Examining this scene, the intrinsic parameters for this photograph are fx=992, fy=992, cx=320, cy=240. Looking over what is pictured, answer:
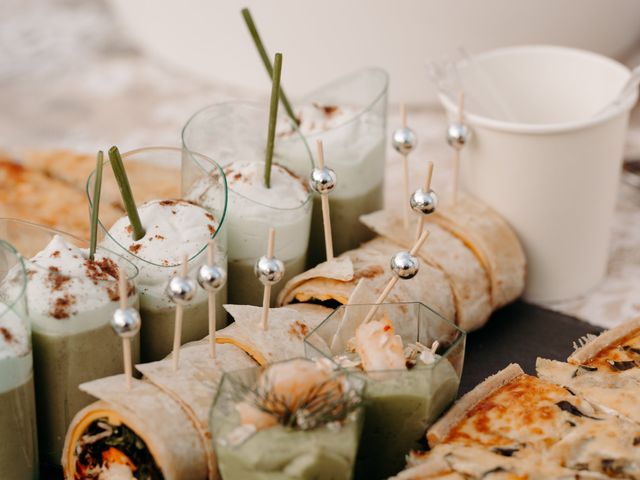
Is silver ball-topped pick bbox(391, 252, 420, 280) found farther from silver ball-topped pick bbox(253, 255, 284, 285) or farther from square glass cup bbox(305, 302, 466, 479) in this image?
silver ball-topped pick bbox(253, 255, 284, 285)

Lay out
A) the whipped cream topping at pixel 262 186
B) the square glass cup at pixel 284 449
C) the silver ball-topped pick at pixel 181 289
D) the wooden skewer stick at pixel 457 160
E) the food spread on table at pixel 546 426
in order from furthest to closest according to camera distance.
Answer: the wooden skewer stick at pixel 457 160, the whipped cream topping at pixel 262 186, the silver ball-topped pick at pixel 181 289, the food spread on table at pixel 546 426, the square glass cup at pixel 284 449

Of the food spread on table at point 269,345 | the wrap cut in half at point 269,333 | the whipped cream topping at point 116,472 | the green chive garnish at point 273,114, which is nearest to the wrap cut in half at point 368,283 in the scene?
the food spread on table at point 269,345

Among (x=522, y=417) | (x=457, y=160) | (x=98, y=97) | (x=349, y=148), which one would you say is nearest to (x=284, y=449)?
(x=522, y=417)

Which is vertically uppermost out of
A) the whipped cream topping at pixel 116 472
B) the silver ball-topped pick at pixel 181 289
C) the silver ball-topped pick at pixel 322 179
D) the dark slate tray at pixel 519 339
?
the silver ball-topped pick at pixel 322 179

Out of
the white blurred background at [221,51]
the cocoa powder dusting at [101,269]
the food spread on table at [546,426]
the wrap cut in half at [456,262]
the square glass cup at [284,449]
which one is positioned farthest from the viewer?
the white blurred background at [221,51]

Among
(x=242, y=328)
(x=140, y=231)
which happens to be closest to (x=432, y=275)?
(x=242, y=328)

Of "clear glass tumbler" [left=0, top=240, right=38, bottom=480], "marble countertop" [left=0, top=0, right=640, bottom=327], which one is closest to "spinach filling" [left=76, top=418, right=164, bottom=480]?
"clear glass tumbler" [left=0, top=240, right=38, bottom=480]

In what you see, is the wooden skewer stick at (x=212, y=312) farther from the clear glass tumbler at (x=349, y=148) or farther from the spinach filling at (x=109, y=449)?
the clear glass tumbler at (x=349, y=148)

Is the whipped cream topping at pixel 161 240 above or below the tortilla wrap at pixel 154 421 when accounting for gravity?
above
